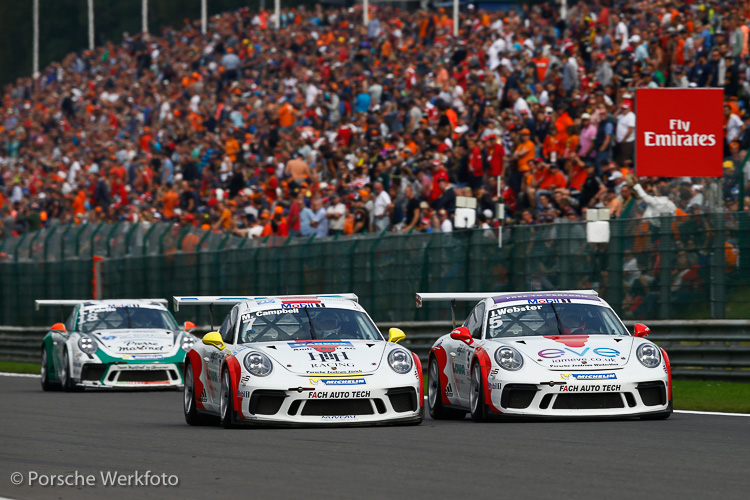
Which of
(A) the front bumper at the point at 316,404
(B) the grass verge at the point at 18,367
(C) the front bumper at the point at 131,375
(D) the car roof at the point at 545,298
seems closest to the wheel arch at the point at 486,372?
(A) the front bumper at the point at 316,404

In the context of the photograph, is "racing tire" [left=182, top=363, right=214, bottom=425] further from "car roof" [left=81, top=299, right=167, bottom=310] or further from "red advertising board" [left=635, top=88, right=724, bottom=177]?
"car roof" [left=81, top=299, right=167, bottom=310]

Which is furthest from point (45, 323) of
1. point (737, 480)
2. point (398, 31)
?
point (737, 480)

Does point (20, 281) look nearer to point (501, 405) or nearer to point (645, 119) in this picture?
point (645, 119)

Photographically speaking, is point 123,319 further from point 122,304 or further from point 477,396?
point 477,396

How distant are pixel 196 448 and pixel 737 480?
424 cm

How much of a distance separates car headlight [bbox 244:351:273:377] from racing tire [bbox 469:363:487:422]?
6.04 ft

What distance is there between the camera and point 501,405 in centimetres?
1280

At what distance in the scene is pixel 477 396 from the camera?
1314 cm

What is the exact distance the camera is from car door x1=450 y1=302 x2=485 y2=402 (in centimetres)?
1344

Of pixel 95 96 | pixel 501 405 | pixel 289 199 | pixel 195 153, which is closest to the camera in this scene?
pixel 501 405

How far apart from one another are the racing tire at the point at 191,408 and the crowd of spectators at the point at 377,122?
7136 mm

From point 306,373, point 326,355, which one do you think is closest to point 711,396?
point 326,355

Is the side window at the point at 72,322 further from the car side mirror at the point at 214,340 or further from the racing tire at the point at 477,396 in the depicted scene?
the racing tire at the point at 477,396

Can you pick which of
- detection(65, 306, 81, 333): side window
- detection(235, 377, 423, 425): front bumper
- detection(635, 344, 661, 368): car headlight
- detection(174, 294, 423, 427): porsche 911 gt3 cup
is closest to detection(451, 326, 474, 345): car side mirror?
detection(174, 294, 423, 427): porsche 911 gt3 cup
